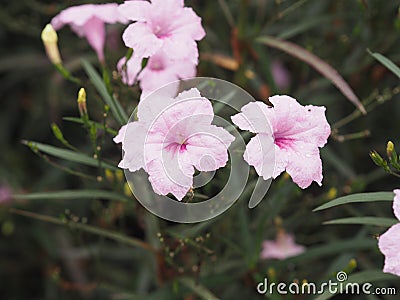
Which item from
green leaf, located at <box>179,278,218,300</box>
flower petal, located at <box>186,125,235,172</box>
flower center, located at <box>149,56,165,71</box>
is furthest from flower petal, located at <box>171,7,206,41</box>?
green leaf, located at <box>179,278,218,300</box>

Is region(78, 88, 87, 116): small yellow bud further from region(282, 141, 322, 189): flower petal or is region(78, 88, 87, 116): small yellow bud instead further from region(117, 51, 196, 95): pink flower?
region(282, 141, 322, 189): flower petal

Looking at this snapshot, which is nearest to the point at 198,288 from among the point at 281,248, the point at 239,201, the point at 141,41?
the point at 239,201

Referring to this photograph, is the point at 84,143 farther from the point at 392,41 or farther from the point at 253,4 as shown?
the point at 392,41

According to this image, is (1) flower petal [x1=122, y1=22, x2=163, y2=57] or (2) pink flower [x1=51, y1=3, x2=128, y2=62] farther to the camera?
(2) pink flower [x1=51, y1=3, x2=128, y2=62]

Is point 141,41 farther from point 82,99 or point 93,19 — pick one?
point 93,19

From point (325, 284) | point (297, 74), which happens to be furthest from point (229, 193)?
point (297, 74)

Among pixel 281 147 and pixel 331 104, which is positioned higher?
pixel 331 104

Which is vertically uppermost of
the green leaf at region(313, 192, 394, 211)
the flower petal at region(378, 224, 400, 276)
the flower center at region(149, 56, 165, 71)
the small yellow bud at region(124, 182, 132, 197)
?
the flower center at region(149, 56, 165, 71)
